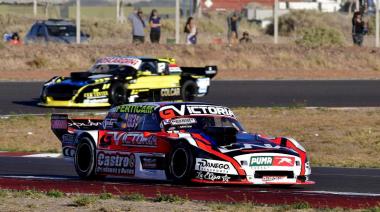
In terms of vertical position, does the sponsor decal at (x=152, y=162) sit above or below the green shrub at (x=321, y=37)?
above

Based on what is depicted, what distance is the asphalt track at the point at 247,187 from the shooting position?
12.9m

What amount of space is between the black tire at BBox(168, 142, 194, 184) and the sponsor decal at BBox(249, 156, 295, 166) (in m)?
0.74

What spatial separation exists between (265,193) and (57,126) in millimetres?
4321

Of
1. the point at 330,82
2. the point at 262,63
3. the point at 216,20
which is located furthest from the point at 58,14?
the point at 330,82

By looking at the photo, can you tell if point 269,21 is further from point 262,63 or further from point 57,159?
point 57,159

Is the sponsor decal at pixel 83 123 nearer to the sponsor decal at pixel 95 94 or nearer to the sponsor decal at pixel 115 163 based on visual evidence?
the sponsor decal at pixel 115 163

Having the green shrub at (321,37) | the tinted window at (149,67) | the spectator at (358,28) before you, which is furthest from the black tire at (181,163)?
the green shrub at (321,37)

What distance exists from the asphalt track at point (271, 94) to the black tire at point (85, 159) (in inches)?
489

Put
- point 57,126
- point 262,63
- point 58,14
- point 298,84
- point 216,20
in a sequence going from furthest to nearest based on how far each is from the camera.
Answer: point 58,14, point 216,20, point 262,63, point 298,84, point 57,126

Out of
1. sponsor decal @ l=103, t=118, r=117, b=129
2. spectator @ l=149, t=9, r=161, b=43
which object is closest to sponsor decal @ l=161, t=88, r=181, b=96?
spectator @ l=149, t=9, r=161, b=43

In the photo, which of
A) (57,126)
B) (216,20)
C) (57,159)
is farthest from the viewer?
(216,20)

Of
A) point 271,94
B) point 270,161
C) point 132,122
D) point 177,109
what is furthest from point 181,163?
point 271,94

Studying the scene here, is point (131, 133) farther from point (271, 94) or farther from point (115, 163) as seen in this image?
point (271, 94)

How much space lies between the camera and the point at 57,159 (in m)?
20.3
